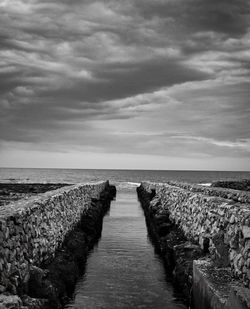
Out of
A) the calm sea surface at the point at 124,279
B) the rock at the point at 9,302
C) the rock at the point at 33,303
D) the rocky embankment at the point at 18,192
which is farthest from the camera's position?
the rocky embankment at the point at 18,192

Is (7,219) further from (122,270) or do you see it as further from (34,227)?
(122,270)

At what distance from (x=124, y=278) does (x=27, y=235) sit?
123 inches

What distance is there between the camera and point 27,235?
6691mm

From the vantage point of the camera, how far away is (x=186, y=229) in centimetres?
1062

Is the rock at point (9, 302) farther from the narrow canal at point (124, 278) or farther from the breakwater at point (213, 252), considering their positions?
the breakwater at point (213, 252)

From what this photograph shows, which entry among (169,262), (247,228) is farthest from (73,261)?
(247,228)

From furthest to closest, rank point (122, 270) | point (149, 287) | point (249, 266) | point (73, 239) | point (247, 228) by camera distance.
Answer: point (73, 239)
point (122, 270)
point (149, 287)
point (247, 228)
point (249, 266)

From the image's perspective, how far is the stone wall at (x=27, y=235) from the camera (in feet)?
17.8

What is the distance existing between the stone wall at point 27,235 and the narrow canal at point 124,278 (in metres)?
1.12

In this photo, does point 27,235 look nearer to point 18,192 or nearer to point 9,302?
point 9,302

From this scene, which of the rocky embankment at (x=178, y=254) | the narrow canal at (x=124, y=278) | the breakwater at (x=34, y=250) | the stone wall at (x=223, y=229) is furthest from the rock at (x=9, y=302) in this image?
the rocky embankment at (x=178, y=254)

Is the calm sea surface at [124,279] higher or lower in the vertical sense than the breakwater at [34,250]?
lower

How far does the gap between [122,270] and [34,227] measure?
10.5 ft

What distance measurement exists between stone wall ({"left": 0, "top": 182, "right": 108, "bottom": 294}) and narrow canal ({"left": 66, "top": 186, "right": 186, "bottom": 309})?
1.12 m
